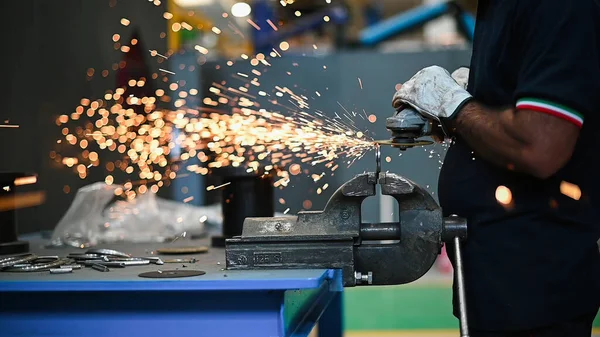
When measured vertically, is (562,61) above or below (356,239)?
above

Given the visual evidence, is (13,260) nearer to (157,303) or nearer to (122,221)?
(157,303)

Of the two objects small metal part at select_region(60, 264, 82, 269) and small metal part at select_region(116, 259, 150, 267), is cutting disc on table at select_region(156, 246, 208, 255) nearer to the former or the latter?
small metal part at select_region(116, 259, 150, 267)

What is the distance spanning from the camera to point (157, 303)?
1.85 meters

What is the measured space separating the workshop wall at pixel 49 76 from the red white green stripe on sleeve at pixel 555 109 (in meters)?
2.31

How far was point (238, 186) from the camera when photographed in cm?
282

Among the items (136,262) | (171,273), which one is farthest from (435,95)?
(136,262)

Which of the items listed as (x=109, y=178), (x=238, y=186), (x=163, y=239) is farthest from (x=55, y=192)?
(x=238, y=186)

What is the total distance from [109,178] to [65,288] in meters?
2.40

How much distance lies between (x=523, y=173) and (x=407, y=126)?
31 cm

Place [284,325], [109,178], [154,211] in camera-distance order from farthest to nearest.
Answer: [109,178] → [154,211] → [284,325]

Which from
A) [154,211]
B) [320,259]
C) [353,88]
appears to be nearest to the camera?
[320,259]

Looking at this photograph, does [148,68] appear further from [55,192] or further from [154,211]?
[154,211]

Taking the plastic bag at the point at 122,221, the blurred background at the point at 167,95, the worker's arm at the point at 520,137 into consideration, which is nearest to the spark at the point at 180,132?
the blurred background at the point at 167,95

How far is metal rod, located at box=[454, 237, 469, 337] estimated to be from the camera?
1.78 m
